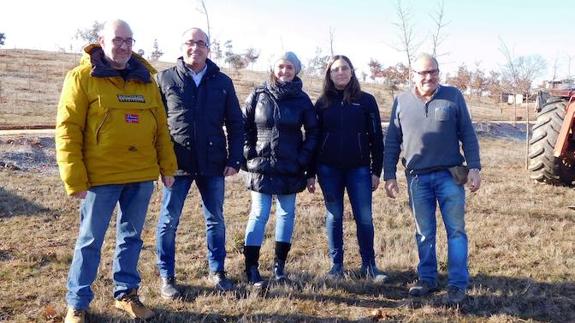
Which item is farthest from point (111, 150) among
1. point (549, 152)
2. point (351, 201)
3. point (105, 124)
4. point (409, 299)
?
point (549, 152)

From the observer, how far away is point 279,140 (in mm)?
4203

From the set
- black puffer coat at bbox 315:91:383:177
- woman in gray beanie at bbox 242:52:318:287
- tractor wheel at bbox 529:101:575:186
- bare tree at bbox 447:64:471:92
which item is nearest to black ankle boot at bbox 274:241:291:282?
woman in gray beanie at bbox 242:52:318:287

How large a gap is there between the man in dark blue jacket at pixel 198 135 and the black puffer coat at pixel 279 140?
17 cm

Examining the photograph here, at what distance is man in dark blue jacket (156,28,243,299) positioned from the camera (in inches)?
157

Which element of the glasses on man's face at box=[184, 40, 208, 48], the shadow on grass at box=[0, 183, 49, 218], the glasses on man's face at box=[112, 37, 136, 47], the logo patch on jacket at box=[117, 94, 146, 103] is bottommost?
the shadow on grass at box=[0, 183, 49, 218]

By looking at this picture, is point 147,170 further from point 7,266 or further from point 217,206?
point 7,266

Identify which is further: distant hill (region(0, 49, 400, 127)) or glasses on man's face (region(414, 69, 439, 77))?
distant hill (region(0, 49, 400, 127))

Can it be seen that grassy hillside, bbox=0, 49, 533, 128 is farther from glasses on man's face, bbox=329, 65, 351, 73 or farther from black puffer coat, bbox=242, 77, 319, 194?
glasses on man's face, bbox=329, 65, 351, 73

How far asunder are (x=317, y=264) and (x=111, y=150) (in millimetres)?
2292

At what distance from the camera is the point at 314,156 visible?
14.7 ft

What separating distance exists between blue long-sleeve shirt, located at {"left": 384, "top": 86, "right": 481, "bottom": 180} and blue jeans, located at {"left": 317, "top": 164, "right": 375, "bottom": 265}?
1.59 ft

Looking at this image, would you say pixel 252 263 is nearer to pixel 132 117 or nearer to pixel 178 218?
pixel 178 218

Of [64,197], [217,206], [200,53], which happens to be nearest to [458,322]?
[217,206]

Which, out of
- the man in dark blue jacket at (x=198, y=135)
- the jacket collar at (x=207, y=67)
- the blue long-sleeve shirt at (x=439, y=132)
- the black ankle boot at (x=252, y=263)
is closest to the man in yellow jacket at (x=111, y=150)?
the man in dark blue jacket at (x=198, y=135)
